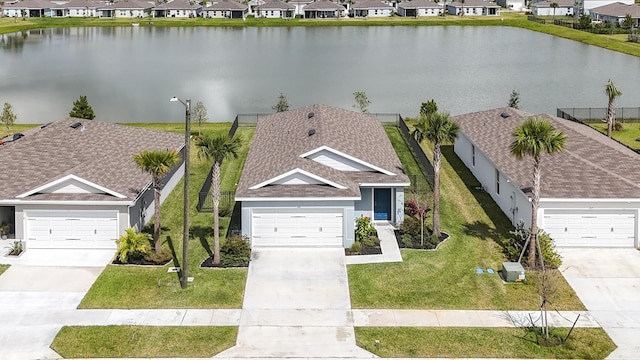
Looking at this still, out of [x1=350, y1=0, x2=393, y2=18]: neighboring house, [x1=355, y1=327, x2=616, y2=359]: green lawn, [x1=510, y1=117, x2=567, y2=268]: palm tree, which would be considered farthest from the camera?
[x1=350, y1=0, x2=393, y2=18]: neighboring house

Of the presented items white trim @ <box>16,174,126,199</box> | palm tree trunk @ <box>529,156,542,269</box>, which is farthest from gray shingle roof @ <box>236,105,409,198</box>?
palm tree trunk @ <box>529,156,542,269</box>

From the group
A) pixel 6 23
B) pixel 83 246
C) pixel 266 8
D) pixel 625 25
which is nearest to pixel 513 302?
pixel 83 246

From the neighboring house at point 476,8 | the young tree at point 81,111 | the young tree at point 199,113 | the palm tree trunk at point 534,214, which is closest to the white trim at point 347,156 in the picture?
the palm tree trunk at point 534,214

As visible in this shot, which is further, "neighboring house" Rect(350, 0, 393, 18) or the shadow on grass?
"neighboring house" Rect(350, 0, 393, 18)

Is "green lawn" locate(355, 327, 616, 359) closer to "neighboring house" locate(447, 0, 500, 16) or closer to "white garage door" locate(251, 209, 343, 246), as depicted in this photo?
"white garage door" locate(251, 209, 343, 246)

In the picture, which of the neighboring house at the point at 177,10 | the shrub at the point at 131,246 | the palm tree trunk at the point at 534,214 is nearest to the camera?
the palm tree trunk at the point at 534,214

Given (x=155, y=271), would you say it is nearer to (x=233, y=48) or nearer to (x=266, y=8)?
(x=233, y=48)

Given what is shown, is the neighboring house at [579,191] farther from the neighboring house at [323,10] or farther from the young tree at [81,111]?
the neighboring house at [323,10]
